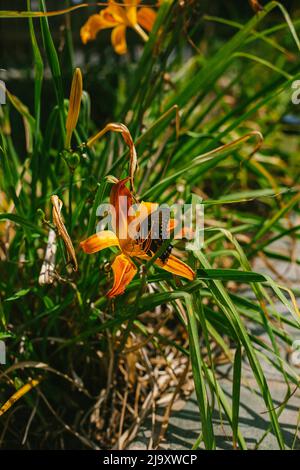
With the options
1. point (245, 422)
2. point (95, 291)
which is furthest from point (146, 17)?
point (245, 422)

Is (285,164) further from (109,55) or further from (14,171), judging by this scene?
(109,55)

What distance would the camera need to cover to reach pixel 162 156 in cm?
173

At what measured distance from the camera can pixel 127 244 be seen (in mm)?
1059

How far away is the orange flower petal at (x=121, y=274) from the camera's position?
982 mm

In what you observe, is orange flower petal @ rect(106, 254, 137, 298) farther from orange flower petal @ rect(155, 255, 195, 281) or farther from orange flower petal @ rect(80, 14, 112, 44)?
orange flower petal @ rect(80, 14, 112, 44)

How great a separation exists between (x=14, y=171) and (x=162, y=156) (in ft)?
1.34

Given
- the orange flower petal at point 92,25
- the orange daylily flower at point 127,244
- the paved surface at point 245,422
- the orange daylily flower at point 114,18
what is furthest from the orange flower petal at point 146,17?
the paved surface at point 245,422

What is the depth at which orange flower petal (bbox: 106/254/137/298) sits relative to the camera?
0.98 meters

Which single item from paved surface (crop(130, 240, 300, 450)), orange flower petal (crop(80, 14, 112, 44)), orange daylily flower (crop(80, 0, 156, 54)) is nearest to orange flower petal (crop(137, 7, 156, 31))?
orange daylily flower (crop(80, 0, 156, 54))

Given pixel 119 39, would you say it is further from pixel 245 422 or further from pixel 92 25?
pixel 245 422

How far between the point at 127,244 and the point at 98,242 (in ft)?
0.25

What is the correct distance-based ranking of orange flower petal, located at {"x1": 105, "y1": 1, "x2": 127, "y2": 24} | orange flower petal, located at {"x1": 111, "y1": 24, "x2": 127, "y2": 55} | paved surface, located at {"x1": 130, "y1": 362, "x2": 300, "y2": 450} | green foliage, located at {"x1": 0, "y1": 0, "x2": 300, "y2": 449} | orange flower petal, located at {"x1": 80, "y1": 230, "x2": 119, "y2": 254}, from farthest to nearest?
orange flower petal, located at {"x1": 111, "y1": 24, "x2": 127, "y2": 55} < orange flower petal, located at {"x1": 105, "y1": 1, "x2": 127, "y2": 24} < paved surface, located at {"x1": 130, "y1": 362, "x2": 300, "y2": 450} < green foliage, located at {"x1": 0, "y1": 0, "x2": 300, "y2": 449} < orange flower petal, located at {"x1": 80, "y1": 230, "x2": 119, "y2": 254}
